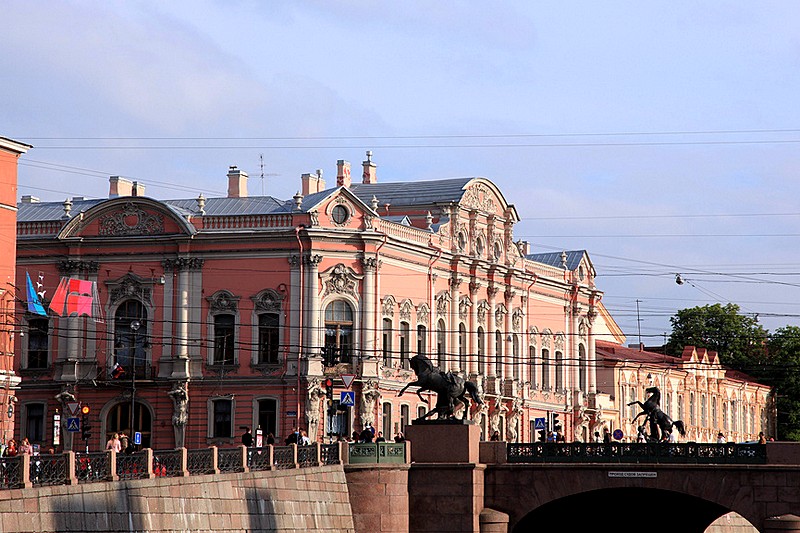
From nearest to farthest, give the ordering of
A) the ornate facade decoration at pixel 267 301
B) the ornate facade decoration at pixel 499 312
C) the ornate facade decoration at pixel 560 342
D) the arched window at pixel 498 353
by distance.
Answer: the ornate facade decoration at pixel 267 301 < the arched window at pixel 498 353 < the ornate facade decoration at pixel 499 312 < the ornate facade decoration at pixel 560 342

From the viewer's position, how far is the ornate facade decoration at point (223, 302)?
230 ft

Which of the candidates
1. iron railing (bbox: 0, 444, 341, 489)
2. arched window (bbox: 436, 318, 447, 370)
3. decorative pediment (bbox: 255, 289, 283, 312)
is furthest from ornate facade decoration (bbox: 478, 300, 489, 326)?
iron railing (bbox: 0, 444, 341, 489)

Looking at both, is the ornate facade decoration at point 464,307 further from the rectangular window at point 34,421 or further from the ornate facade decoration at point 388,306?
the rectangular window at point 34,421

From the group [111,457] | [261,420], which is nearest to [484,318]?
[261,420]

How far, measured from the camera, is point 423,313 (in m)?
74.5

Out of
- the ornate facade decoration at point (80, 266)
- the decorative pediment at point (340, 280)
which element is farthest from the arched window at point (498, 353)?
the ornate facade decoration at point (80, 266)

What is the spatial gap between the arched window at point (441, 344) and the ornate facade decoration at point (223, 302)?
33.1 feet

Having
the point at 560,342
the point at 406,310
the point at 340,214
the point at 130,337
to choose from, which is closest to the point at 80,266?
the point at 130,337

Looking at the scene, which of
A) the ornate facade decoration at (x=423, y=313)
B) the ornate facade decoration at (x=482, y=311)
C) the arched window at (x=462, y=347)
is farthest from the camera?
the ornate facade decoration at (x=482, y=311)

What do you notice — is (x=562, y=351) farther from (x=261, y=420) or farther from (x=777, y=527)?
(x=777, y=527)

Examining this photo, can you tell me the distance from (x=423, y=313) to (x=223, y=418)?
32.6 ft

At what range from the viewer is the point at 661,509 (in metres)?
62.7

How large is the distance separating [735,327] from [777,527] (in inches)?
2817

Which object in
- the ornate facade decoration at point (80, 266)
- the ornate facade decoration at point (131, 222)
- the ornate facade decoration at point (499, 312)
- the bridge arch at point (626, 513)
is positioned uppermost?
the ornate facade decoration at point (131, 222)
